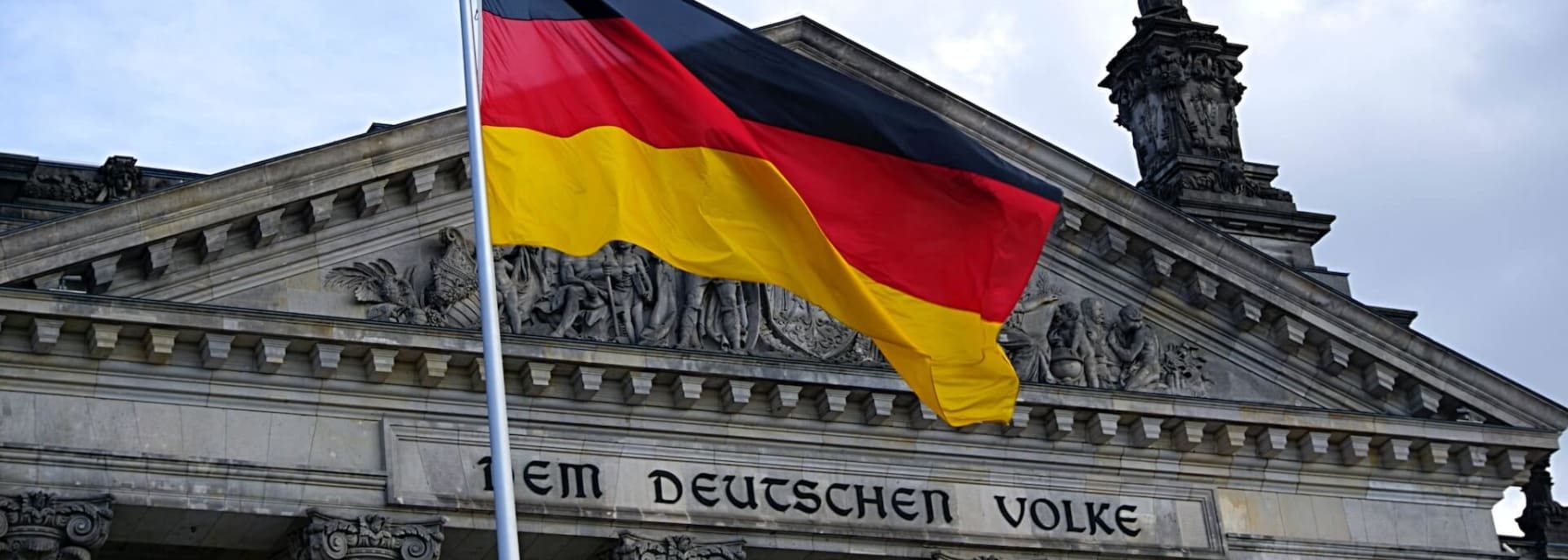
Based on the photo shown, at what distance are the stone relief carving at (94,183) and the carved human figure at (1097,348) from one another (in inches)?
432

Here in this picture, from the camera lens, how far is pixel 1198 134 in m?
36.0

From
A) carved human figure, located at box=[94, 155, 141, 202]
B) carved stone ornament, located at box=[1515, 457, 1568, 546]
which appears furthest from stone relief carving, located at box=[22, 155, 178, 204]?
carved stone ornament, located at box=[1515, 457, 1568, 546]

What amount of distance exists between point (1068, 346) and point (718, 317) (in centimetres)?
448

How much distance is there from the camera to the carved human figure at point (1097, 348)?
31.1 meters

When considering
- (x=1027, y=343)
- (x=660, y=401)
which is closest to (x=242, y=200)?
(x=660, y=401)

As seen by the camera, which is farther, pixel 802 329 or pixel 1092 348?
pixel 1092 348

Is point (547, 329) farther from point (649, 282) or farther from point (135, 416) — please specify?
point (135, 416)

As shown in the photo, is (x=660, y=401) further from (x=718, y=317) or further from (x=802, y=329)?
(x=802, y=329)

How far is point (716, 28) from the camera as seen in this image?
20.9 m

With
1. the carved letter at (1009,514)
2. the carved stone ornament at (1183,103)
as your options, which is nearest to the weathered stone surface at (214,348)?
the carved letter at (1009,514)

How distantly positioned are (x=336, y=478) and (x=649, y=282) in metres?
4.28

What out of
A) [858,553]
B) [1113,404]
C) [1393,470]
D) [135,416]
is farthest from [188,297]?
[1393,470]

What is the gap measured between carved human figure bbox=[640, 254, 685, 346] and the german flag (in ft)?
26.0

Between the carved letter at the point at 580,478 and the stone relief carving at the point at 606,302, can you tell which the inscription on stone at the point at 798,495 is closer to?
the carved letter at the point at 580,478
